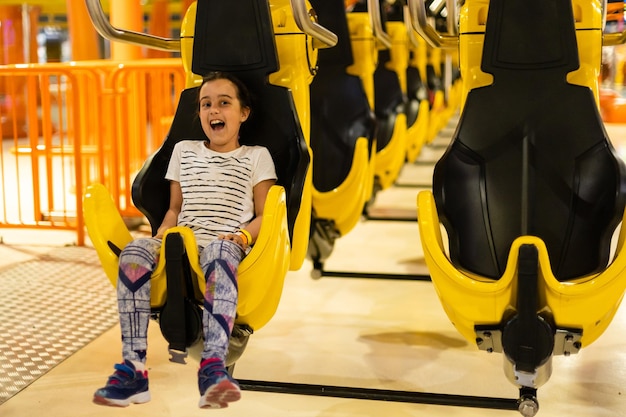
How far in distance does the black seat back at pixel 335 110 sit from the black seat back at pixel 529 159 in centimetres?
121

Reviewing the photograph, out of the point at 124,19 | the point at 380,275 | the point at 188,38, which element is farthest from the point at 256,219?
the point at 124,19

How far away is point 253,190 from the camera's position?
2479mm

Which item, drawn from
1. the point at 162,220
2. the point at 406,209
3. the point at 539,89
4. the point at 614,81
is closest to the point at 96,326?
the point at 162,220

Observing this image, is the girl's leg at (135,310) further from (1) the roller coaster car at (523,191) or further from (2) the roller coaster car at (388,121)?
(2) the roller coaster car at (388,121)

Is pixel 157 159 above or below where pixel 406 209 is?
above

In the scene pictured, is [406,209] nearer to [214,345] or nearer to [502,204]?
[502,204]

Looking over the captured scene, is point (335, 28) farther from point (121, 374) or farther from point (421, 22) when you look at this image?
point (121, 374)

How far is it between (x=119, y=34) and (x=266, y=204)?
0.94 metres

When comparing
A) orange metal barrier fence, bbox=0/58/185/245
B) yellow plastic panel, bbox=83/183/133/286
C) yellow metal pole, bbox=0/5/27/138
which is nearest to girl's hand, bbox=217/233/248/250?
yellow plastic panel, bbox=83/183/133/286

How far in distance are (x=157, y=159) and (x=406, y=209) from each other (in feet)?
12.7

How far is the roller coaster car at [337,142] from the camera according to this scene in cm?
351

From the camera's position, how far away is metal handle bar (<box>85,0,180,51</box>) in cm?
261

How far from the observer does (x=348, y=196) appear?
3.50 m

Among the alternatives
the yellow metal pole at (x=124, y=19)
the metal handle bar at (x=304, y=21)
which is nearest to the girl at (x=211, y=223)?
the metal handle bar at (x=304, y=21)
